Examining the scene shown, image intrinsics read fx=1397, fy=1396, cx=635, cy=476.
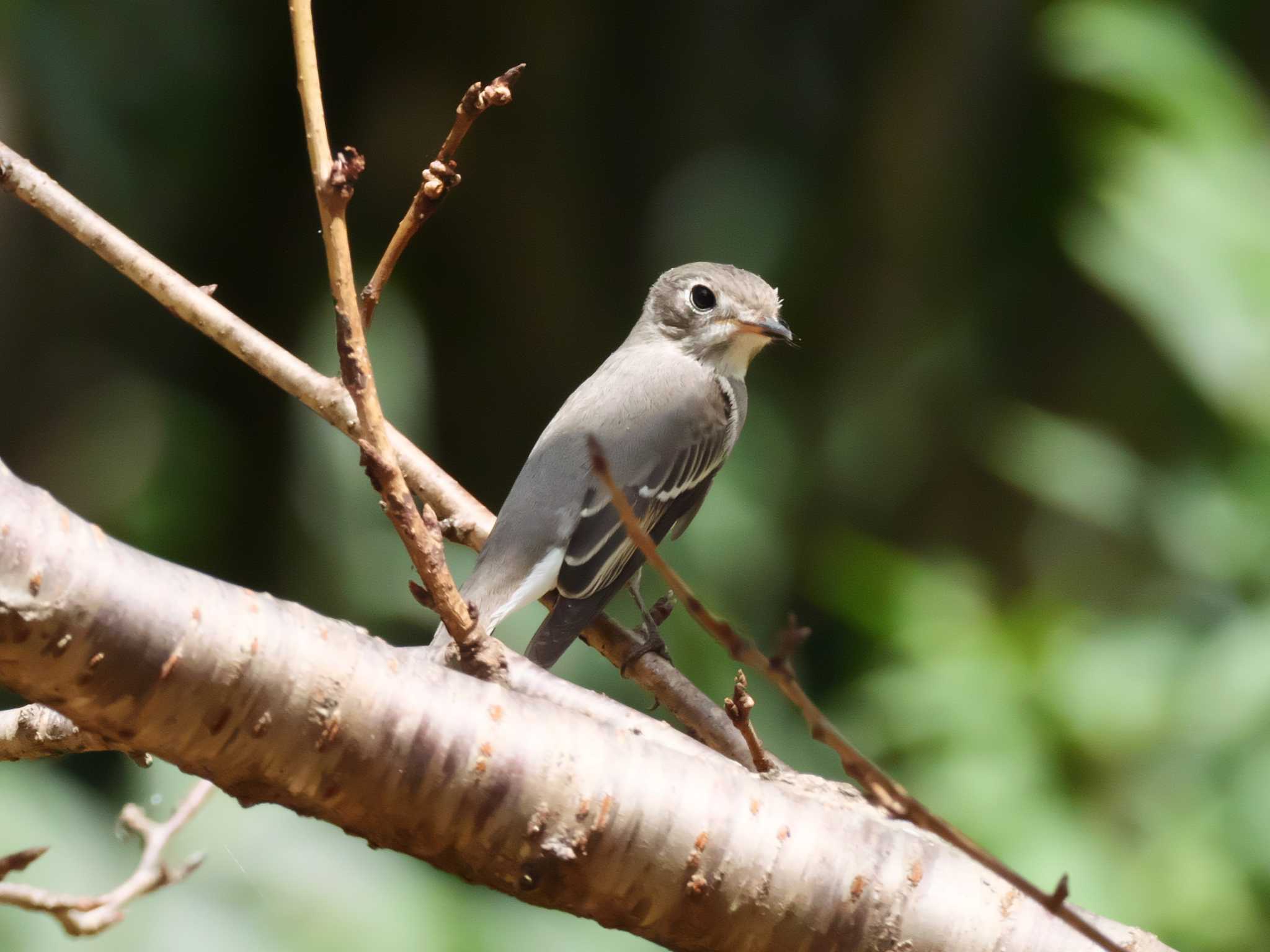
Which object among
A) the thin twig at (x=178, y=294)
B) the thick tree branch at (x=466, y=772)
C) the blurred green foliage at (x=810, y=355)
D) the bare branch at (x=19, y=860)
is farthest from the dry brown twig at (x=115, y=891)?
the blurred green foliage at (x=810, y=355)

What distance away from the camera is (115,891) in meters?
2.22

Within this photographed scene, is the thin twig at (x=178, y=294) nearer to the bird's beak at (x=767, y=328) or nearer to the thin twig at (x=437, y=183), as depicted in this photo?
the thin twig at (x=437, y=183)

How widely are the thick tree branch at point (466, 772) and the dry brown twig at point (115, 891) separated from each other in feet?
1.36

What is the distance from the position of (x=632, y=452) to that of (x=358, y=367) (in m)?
2.07

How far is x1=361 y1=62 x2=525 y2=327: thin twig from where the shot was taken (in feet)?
5.38

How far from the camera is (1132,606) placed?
5309mm

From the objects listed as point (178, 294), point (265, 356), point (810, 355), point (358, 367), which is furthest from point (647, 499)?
point (810, 355)

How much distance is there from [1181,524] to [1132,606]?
0.87 m

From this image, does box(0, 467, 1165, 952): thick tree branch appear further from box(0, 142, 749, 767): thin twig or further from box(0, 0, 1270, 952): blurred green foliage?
box(0, 0, 1270, 952): blurred green foliage

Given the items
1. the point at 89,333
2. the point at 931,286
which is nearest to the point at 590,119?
the point at 931,286

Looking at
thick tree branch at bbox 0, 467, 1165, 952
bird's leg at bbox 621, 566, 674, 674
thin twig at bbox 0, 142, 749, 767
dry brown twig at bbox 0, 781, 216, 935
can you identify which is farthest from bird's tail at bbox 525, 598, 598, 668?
thick tree branch at bbox 0, 467, 1165, 952

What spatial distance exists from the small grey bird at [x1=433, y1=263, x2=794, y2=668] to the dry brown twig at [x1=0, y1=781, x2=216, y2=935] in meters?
0.53

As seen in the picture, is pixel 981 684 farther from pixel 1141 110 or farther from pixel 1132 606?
pixel 1141 110

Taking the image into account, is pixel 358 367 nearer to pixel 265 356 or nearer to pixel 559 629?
pixel 265 356
